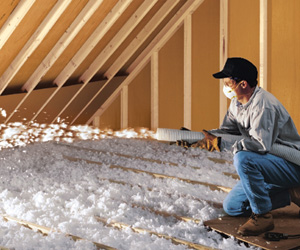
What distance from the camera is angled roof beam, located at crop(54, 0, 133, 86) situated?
4.10 m

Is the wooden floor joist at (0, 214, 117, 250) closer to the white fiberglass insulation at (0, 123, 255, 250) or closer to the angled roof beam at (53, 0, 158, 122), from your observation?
the white fiberglass insulation at (0, 123, 255, 250)

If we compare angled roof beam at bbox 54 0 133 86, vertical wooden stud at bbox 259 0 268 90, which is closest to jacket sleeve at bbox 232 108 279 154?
angled roof beam at bbox 54 0 133 86

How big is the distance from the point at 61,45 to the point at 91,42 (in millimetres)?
374

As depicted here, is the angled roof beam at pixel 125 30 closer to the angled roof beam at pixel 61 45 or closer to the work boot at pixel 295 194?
the angled roof beam at pixel 61 45

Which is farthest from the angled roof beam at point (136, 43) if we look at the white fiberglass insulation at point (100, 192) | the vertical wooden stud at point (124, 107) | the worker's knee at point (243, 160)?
the worker's knee at point (243, 160)

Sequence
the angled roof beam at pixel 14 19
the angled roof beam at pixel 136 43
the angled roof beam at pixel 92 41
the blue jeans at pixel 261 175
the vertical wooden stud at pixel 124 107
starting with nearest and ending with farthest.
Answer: the blue jeans at pixel 261 175, the angled roof beam at pixel 14 19, the angled roof beam at pixel 92 41, the angled roof beam at pixel 136 43, the vertical wooden stud at pixel 124 107

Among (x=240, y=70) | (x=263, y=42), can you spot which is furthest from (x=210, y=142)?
(x=263, y=42)

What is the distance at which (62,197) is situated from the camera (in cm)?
328

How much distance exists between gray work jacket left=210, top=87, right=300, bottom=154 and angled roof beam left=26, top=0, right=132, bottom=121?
5.73 feet

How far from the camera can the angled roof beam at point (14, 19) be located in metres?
3.19

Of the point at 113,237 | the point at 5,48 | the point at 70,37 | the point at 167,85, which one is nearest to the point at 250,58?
the point at 167,85

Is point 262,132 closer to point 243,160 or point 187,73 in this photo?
point 243,160

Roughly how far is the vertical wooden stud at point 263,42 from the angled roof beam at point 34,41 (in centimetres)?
211

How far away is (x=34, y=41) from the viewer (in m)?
3.66
